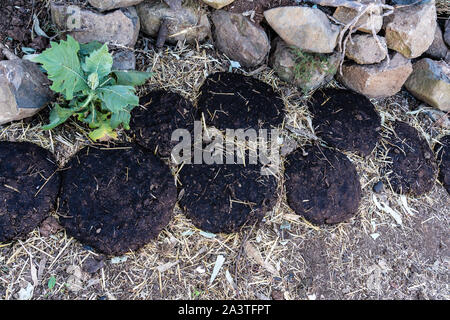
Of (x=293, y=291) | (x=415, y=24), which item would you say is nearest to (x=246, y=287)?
(x=293, y=291)

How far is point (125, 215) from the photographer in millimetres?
2744

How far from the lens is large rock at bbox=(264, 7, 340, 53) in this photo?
3168 mm

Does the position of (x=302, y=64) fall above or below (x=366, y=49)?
below

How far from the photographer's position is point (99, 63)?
2.66m

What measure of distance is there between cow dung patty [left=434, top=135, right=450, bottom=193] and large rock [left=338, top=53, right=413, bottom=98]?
0.64 metres

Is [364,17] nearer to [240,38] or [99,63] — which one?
[240,38]

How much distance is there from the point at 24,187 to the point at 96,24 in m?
1.28

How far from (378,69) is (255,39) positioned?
3.63ft

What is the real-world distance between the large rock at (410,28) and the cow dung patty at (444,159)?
89 centimetres

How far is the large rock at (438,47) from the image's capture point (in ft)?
12.5

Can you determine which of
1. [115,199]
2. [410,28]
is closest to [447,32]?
[410,28]

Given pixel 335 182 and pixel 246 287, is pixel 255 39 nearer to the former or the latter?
pixel 335 182

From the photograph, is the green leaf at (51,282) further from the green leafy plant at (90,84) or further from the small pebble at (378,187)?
the small pebble at (378,187)

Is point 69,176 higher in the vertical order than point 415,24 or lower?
lower
